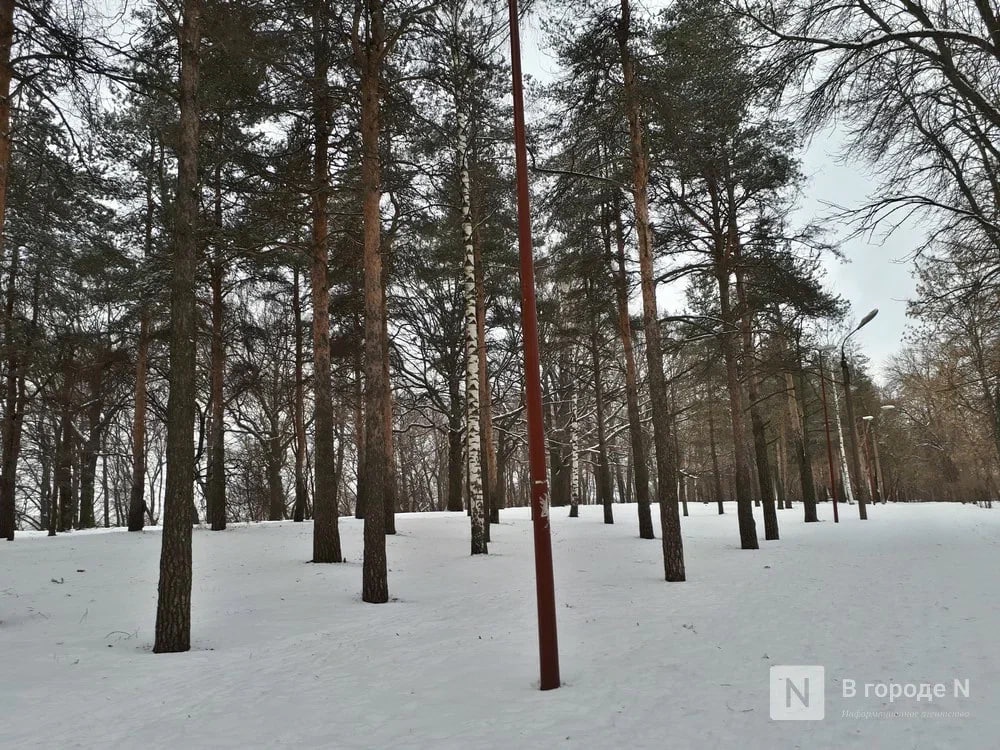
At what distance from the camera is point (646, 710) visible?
4.10 metres

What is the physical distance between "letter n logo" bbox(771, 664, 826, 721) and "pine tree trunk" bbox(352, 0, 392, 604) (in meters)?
5.34

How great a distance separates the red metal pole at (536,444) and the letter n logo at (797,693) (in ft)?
5.39

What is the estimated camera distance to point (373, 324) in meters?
8.44

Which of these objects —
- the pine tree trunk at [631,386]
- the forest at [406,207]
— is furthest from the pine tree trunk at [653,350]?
the pine tree trunk at [631,386]

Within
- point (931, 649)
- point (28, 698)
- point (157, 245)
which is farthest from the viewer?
point (157, 245)

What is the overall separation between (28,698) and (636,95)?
37.0ft

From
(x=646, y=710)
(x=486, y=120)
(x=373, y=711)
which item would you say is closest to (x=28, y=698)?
(x=373, y=711)

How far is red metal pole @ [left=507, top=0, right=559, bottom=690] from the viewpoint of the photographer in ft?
15.3

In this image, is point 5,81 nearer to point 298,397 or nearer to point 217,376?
point 217,376

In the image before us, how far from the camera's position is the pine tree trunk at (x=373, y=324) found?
8242 millimetres

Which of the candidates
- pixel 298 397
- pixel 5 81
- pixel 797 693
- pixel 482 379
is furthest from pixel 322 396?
pixel 797 693

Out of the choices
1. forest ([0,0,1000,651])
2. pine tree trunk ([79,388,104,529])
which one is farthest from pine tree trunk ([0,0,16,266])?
pine tree trunk ([79,388,104,529])

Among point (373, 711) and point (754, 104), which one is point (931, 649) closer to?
point (373, 711)

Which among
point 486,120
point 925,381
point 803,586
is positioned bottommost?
point 803,586
